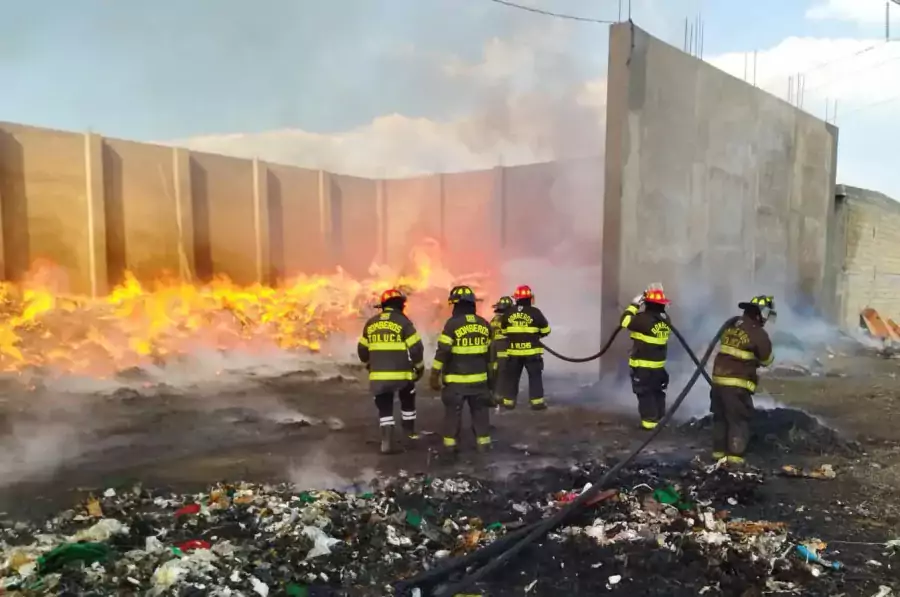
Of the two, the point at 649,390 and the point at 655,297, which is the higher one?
the point at 655,297

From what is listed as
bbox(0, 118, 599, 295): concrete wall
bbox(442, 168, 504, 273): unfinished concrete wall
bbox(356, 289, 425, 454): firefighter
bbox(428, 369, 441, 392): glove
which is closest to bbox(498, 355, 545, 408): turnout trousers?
bbox(428, 369, 441, 392): glove

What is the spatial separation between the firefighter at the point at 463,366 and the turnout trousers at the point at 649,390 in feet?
5.89

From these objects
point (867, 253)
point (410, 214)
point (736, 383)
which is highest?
point (410, 214)

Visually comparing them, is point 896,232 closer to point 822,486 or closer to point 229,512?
point 822,486

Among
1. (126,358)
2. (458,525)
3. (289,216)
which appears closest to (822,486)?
(458,525)

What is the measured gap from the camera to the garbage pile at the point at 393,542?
3480 mm

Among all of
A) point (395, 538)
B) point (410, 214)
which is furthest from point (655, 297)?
point (410, 214)

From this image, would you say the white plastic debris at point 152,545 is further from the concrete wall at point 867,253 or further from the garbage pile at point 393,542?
the concrete wall at point 867,253

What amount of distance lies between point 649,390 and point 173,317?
24.4 feet

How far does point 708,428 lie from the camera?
6855 mm

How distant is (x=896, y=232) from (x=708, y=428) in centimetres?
1470

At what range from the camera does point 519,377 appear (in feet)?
25.8

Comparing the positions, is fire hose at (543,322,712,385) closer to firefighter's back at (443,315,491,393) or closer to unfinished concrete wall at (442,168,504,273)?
firefighter's back at (443,315,491,393)

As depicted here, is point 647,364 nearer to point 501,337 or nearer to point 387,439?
point 501,337
